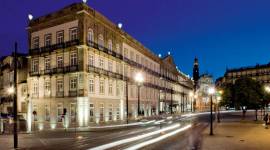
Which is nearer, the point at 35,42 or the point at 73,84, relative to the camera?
the point at 73,84

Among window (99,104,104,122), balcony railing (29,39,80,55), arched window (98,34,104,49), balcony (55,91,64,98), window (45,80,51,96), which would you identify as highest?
arched window (98,34,104,49)

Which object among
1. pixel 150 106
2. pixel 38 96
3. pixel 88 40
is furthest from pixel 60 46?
pixel 150 106

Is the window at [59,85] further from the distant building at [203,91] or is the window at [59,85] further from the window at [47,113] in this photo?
the distant building at [203,91]

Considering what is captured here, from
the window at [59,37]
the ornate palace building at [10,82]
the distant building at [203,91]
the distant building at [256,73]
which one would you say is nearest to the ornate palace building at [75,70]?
the window at [59,37]

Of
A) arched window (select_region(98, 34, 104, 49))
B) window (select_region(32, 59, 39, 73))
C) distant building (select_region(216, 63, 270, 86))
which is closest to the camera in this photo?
arched window (select_region(98, 34, 104, 49))

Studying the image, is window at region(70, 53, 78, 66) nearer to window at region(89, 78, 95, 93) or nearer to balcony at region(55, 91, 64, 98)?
window at region(89, 78, 95, 93)

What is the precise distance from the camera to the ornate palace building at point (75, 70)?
45663mm

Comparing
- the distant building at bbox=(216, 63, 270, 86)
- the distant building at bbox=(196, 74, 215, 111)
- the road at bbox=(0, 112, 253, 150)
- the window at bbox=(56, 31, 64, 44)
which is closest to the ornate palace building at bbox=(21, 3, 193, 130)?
the window at bbox=(56, 31, 64, 44)

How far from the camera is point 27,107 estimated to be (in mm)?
51188

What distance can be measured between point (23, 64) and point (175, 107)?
57770mm

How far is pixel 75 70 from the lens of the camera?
4584 cm

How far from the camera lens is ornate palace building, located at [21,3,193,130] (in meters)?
45.7

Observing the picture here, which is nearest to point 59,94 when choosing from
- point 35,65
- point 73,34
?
point 35,65

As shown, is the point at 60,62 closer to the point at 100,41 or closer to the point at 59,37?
the point at 59,37
